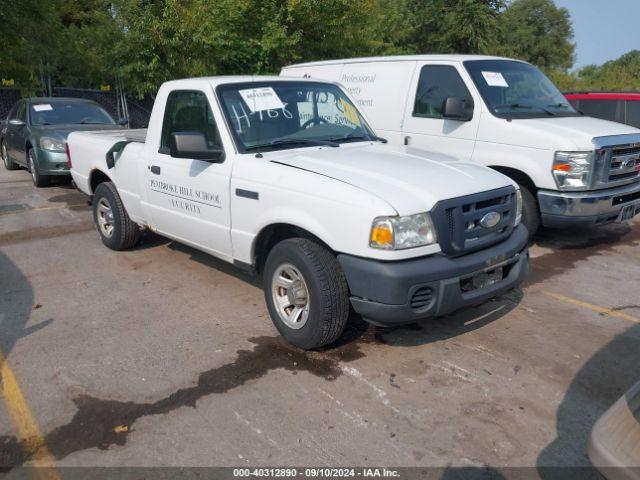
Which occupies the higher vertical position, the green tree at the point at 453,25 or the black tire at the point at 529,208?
the green tree at the point at 453,25

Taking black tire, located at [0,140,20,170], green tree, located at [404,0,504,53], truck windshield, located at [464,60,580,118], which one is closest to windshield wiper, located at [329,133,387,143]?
truck windshield, located at [464,60,580,118]

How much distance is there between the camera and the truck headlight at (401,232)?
3.47 metres

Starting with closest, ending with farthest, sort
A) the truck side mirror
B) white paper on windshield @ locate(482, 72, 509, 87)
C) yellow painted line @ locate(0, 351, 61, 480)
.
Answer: yellow painted line @ locate(0, 351, 61, 480) < the truck side mirror < white paper on windshield @ locate(482, 72, 509, 87)

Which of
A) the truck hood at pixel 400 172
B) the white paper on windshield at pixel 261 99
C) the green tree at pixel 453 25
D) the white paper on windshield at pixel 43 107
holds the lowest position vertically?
the truck hood at pixel 400 172

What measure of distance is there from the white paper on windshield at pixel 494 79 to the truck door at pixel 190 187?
3602mm

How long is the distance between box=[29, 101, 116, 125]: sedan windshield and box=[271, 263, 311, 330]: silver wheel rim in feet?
26.4

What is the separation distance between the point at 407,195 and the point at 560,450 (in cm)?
171

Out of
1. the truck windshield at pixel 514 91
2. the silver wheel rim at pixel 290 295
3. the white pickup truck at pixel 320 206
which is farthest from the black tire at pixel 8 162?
the silver wheel rim at pixel 290 295

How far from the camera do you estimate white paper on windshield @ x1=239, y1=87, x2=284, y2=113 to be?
15.3 ft

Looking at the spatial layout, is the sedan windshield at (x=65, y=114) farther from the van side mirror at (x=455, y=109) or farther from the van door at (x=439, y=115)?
the van side mirror at (x=455, y=109)

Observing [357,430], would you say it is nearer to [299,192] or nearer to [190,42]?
[299,192]

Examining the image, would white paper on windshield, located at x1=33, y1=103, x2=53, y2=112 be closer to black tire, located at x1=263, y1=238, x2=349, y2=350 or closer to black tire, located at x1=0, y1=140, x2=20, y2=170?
black tire, located at x1=0, y1=140, x2=20, y2=170

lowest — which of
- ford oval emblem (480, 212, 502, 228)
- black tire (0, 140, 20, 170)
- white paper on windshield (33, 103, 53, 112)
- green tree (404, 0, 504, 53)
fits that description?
black tire (0, 140, 20, 170)

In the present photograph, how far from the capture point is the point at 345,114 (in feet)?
17.1
